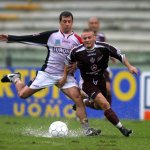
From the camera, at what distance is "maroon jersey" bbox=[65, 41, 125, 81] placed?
10125 millimetres

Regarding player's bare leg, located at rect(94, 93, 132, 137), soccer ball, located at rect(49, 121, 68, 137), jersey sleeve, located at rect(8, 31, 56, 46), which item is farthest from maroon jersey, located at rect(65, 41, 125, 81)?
soccer ball, located at rect(49, 121, 68, 137)

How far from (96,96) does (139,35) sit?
1099 cm

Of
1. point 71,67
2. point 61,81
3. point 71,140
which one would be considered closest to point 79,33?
point 61,81

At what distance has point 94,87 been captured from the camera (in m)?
10.2

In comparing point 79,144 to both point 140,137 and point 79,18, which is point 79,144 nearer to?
point 140,137

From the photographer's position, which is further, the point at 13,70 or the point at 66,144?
the point at 13,70

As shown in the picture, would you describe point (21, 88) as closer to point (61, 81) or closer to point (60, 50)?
point (61, 81)

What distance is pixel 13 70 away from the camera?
16.6 metres

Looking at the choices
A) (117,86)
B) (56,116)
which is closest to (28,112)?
(56,116)

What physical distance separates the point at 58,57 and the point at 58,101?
5.51 m

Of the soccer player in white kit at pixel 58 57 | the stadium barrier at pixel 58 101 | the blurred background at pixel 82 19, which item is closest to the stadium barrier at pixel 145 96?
the stadium barrier at pixel 58 101

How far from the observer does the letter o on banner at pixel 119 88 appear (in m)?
16.0

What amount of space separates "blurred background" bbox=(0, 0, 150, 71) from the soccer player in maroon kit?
902 centimetres

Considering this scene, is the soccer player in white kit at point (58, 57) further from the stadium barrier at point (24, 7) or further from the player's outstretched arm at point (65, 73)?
the stadium barrier at point (24, 7)
